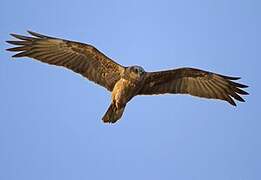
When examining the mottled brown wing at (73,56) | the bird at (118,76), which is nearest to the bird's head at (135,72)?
the bird at (118,76)

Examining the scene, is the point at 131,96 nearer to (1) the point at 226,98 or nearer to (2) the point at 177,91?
(2) the point at 177,91

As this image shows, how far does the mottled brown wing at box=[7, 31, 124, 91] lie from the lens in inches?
470

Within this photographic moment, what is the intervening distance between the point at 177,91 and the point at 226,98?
1.37 m

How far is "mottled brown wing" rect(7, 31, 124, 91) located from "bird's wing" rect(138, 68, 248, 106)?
3.20 feet

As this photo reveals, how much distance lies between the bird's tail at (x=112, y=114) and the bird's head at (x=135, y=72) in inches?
32.9

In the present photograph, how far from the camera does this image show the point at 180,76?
12.3 m

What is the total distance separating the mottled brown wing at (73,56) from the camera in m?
11.9

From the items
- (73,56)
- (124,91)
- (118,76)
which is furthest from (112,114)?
(73,56)

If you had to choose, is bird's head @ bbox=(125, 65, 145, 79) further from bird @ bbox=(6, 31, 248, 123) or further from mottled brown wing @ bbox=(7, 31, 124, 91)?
mottled brown wing @ bbox=(7, 31, 124, 91)

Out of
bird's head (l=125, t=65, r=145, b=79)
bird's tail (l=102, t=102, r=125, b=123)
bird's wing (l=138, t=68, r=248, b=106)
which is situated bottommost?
bird's tail (l=102, t=102, r=125, b=123)

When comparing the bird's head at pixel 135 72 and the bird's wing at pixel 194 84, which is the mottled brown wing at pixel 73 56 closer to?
the bird's head at pixel 135 72

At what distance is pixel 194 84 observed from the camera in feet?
41.1

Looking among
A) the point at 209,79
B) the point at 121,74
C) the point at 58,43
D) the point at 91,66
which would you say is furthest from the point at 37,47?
the point at 209,79

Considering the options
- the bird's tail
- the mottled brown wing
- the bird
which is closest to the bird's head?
the bird
